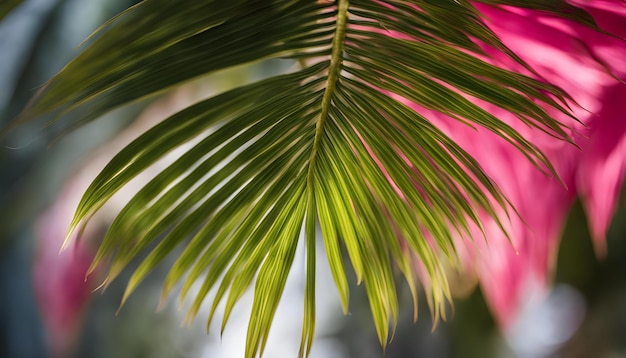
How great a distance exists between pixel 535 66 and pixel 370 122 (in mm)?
253

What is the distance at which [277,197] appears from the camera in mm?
417

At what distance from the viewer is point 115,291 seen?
0.73 metres

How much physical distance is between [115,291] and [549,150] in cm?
53

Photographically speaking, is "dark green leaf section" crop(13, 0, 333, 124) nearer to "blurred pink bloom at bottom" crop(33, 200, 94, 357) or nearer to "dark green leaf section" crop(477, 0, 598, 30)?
"dark green leaf section" crop(477, 0, 598, 30)

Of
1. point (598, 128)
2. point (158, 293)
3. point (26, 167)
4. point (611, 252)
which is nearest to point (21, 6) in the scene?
point (26, 167)

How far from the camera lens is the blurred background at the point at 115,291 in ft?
2.30

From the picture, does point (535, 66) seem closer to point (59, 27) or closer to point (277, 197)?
point (277, 197)

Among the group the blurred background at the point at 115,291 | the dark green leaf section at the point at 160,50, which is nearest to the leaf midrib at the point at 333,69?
the dark green leaf section at the point at 160,50

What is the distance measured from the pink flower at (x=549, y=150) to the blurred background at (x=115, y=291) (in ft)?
0.14

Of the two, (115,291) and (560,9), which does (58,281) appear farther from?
(560,9)

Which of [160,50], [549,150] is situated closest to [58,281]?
[160,50]

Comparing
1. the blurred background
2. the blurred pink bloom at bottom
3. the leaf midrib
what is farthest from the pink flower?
the blurred pink bloom at bottom

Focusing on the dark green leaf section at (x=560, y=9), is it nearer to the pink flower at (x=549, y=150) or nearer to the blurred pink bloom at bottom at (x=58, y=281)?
the pink flower at (x=549, y=150)

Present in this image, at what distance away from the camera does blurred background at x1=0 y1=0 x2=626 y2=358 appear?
0.70 m
